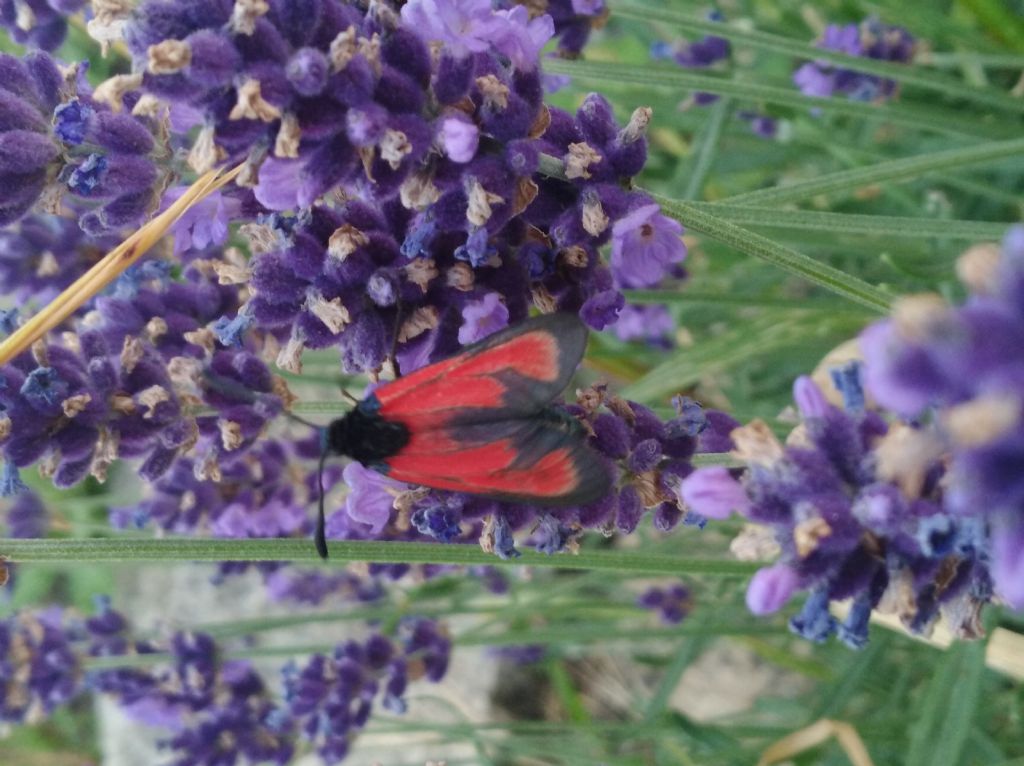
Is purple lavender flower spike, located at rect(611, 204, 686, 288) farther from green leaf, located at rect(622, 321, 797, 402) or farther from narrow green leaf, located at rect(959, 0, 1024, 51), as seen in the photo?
narrow green leaf, located at rect(959, 0, 1024, 51)

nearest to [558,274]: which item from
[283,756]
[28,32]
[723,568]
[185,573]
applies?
[723,568]

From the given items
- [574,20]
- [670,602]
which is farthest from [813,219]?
[670,602]

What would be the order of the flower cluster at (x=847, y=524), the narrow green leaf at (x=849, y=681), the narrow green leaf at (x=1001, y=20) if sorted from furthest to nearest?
the narrow green leaf at (x=1001, y=20) → the narrow green leaf at (x=849, y=681) → the flower cluster at (x=847, y=524)

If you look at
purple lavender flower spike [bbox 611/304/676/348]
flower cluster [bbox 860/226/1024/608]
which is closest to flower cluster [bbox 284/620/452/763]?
purple lavender flower spike [bbox 611/304/676/348]

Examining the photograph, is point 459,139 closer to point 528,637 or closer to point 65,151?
point 65,151

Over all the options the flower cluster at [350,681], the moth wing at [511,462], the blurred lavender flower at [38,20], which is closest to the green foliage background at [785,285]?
the flower cluster at [350,681]

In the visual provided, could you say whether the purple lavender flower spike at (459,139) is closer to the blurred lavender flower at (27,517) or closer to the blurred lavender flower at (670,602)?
the blurred lavender flower at (670,602)
